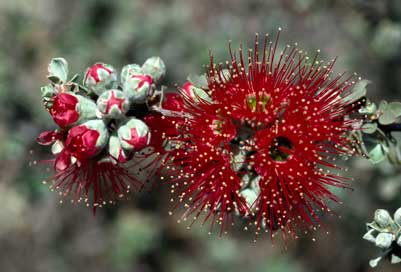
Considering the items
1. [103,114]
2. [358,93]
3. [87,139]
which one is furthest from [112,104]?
[358,93]

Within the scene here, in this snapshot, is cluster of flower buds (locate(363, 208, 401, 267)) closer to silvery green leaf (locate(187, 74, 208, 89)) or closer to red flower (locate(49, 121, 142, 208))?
silvery green leaf (locate(187, 74, 208, 89))

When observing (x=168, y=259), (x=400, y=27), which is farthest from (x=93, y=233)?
(x=400, y=27)

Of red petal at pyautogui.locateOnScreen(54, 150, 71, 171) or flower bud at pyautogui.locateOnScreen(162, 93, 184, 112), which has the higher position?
flower bud at pyautogui.locateOnScreen(162, 93, 184, 112)

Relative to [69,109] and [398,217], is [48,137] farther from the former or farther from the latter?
[398,217]

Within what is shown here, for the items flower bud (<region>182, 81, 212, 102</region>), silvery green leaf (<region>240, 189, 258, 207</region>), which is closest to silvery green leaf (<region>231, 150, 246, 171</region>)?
silvery green leaf (<region>240, 189, 258, 207</region>)

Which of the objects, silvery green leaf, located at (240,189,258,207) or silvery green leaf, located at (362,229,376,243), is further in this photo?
silvery green leaf, located at (240,189,258,207)

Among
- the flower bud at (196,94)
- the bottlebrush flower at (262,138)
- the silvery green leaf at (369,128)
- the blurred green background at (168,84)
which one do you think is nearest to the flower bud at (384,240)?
the bottlebrush flower at (262,138)
